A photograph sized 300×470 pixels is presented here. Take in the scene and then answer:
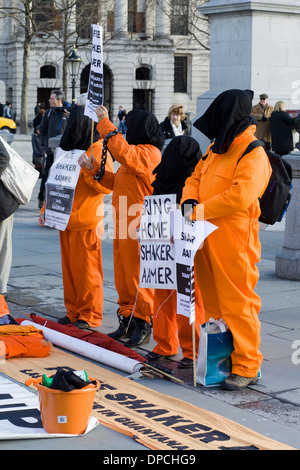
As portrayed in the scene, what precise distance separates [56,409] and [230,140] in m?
2.03

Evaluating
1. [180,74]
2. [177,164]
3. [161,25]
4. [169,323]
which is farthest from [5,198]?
[180,74]

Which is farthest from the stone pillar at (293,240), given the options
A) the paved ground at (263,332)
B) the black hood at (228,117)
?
the black hood at (228,117)

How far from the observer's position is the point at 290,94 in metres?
15.4

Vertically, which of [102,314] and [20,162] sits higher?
[20,162]

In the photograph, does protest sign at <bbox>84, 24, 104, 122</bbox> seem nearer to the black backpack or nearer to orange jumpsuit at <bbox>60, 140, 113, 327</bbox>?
orange jumpsuit at <bbox>60, 140, 113, 327</bbox>

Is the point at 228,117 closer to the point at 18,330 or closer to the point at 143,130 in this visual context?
the point at 143,130

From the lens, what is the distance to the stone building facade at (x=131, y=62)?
189 feet

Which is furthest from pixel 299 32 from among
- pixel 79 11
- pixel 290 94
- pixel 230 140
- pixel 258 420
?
pixel 79 11

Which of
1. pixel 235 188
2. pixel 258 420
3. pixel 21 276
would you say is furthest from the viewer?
pixel 21 276

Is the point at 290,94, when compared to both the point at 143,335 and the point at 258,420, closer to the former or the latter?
the point at 143,335


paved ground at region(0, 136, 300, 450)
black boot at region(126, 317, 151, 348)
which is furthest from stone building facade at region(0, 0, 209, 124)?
black boot at region(126, 317, 151, 348)

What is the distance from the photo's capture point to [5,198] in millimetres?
7480

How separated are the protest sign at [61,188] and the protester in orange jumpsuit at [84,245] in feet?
0.17
